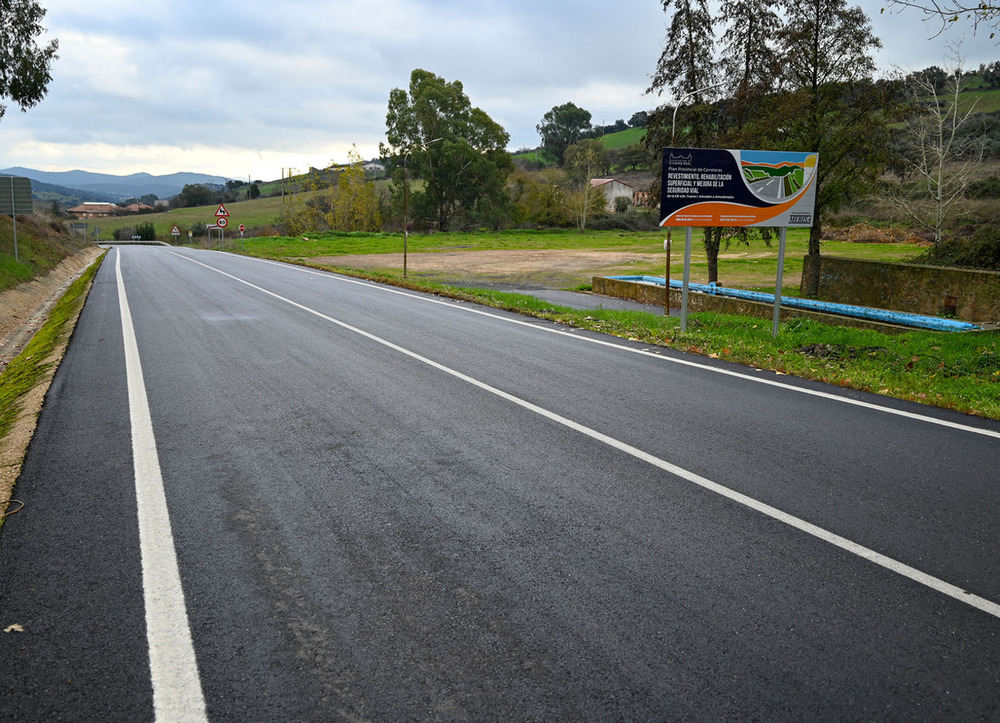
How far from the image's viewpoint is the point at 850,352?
10.2 metres

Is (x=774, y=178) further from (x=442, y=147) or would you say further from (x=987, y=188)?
(x=442, y=147)

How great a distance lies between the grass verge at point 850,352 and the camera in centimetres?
792

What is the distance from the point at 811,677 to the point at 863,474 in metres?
2.79

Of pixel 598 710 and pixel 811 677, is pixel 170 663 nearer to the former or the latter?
pixel 598 710

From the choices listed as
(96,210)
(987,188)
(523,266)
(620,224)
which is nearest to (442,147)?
(620,224)

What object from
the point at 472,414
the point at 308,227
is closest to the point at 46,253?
the point at 472,414

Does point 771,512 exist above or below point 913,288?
below

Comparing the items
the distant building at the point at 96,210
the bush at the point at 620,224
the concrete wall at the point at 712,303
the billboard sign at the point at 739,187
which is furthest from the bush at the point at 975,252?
the distant building at the point at 96,210

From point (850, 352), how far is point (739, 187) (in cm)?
363

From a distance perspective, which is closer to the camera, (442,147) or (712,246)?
(712,246)

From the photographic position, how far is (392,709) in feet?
8.73

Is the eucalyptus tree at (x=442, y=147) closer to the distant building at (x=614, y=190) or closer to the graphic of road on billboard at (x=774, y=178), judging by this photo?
the distant building at (x=614, y=190)

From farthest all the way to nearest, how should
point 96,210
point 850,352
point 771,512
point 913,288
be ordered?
point 96,210 < point 913,288 < point 850,352 < point 771,512

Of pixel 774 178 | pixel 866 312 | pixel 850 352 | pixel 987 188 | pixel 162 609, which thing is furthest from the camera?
pixel 987 188
